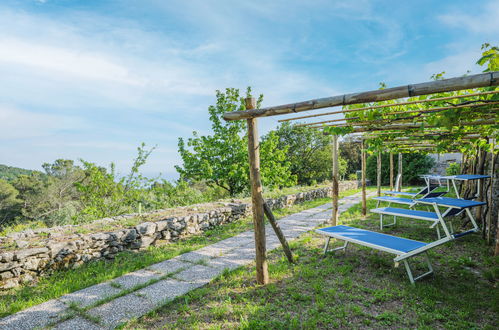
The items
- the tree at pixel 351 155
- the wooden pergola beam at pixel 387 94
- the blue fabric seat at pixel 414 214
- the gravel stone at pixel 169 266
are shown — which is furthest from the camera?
the tree at pixel 351 155

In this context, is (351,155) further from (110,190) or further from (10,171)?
(10,171)

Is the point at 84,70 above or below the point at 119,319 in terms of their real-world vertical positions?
above

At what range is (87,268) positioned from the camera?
13.2 ft

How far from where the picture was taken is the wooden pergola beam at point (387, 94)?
6.29 feet

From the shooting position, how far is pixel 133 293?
10.5ft

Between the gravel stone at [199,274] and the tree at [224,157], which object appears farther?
the tree at [224,157]

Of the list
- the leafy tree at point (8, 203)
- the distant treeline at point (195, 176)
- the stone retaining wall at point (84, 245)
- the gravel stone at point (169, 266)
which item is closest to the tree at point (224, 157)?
the distant treeline at point (195, 176)

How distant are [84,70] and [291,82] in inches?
270

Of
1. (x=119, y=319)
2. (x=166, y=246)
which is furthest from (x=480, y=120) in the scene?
(x=166, y=246)

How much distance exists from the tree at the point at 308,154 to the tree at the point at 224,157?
9696mm

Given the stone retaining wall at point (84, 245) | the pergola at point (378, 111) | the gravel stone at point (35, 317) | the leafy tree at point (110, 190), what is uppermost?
the pergola at point (378, 111)

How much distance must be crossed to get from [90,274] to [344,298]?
3.65 metres

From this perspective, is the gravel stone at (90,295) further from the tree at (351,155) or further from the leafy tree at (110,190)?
the tree at (351,155)

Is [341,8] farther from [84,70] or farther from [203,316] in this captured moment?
[203,316]
